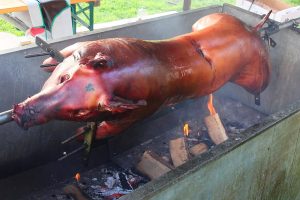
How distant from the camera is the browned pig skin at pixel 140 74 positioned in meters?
1.63

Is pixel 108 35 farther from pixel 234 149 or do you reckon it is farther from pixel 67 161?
pixel 234 149

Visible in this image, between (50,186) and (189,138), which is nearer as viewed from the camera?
(50,186)

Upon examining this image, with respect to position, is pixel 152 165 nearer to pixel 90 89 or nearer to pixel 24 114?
pixel 90 89

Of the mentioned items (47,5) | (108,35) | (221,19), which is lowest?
(47,5)

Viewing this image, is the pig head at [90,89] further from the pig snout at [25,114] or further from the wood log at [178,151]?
the wood log at [178,151]

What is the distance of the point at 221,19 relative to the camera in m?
2.68

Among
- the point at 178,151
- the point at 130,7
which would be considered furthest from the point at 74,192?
the point at 130,7

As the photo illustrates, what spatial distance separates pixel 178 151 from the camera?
3.02 m

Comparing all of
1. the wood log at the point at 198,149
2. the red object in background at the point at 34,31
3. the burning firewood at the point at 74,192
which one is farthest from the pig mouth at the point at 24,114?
the red object in background at the point at 34,31

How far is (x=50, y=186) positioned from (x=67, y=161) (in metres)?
0.21

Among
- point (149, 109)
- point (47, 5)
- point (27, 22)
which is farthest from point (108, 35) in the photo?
point (27, 22)

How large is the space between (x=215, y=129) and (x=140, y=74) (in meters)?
1.53

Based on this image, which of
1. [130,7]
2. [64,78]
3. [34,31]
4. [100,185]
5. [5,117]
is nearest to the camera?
[5,117]

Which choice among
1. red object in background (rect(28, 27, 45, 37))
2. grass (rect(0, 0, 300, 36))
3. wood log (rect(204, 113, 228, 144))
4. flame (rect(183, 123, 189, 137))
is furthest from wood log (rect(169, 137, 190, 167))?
grass (rect(0, 0, 300, 36))
